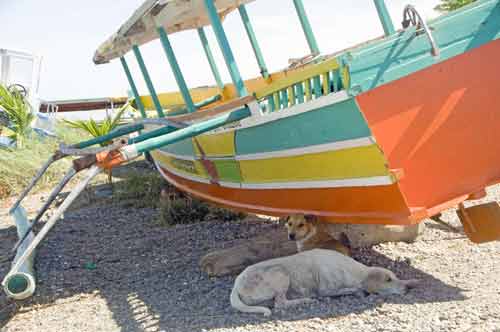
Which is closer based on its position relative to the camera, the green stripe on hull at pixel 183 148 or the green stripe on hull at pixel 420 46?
the green stripe on hull at pixel 420 46

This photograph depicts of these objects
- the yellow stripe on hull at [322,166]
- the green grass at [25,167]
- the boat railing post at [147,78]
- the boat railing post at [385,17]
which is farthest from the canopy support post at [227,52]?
the green grass at [25,167]

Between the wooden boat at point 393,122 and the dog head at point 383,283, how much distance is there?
0.41 meters

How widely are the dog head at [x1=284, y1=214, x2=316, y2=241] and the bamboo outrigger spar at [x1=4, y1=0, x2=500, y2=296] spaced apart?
0.12m

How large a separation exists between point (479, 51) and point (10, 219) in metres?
7.79

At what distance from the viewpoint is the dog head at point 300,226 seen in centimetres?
496

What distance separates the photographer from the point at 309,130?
4.36 metres

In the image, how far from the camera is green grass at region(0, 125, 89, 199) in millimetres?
11914

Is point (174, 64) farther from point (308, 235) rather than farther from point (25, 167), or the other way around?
point (25, 167)

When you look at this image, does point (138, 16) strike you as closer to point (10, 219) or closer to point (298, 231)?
point (298, 231)

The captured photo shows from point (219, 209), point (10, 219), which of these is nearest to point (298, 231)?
point (219, 209)

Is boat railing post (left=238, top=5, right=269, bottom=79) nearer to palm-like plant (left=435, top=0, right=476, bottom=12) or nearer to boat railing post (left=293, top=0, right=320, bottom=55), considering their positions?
boat railing post (left=293, top=0, right=320, bottom=55)

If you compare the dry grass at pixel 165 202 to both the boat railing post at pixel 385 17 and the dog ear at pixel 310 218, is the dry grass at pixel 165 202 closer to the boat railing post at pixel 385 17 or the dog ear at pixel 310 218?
the dog ear at pixel 310 218

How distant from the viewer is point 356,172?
13.8ft

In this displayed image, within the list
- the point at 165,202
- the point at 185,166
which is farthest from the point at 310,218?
the point at 165,202
